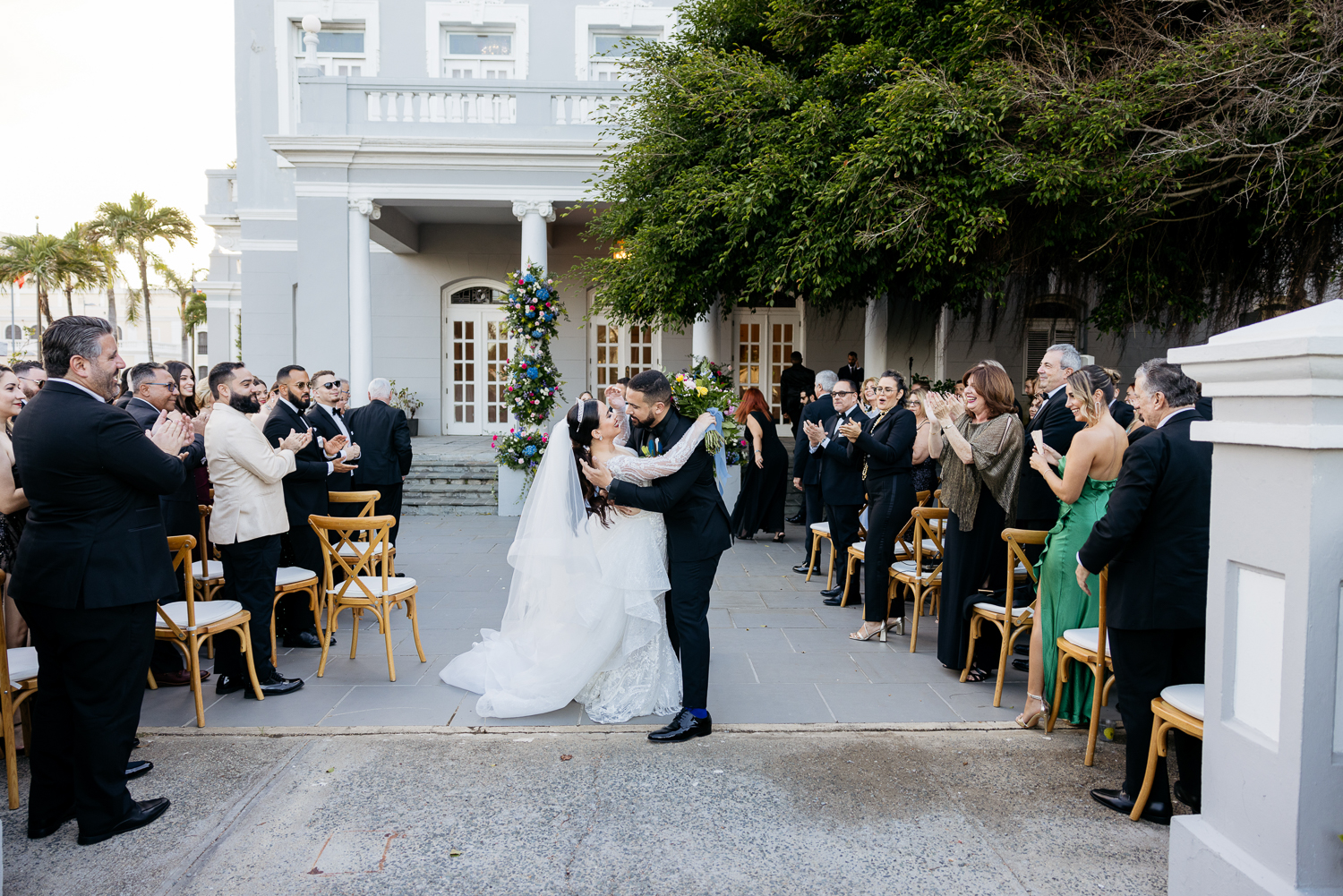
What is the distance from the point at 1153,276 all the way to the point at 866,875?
858 cm

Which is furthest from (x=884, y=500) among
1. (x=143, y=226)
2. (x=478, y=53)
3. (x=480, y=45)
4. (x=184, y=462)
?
(x=143, y=226)

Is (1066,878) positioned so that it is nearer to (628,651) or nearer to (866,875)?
(866,875)

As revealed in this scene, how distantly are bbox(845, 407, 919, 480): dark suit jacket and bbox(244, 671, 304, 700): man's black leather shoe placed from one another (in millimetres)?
4011

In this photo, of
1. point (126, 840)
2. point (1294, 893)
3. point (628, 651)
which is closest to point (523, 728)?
point (628, 651)

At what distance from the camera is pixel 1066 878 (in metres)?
2.93

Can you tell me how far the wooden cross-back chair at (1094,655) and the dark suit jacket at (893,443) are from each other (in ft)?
6.44

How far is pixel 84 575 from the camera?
10.2 feet

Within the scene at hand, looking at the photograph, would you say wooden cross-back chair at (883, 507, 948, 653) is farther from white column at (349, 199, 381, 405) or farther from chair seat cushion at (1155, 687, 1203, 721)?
white column at (349, 199, 381, 405)

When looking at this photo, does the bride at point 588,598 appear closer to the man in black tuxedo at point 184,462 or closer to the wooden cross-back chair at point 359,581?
the wooden cross-back chair at point 359,581

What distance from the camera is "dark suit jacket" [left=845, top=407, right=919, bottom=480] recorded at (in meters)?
5.81

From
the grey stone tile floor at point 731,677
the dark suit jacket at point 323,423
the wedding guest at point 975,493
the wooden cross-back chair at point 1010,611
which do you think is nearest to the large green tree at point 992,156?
the wedding guest at point 975,493

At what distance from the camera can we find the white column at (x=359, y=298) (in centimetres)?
1252

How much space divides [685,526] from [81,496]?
2579 mm

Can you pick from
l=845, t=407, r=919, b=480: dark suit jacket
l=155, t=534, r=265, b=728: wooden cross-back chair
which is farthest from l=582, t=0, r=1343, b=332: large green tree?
l=155, t=534, r=265, b=728: wooden cross-back chair
